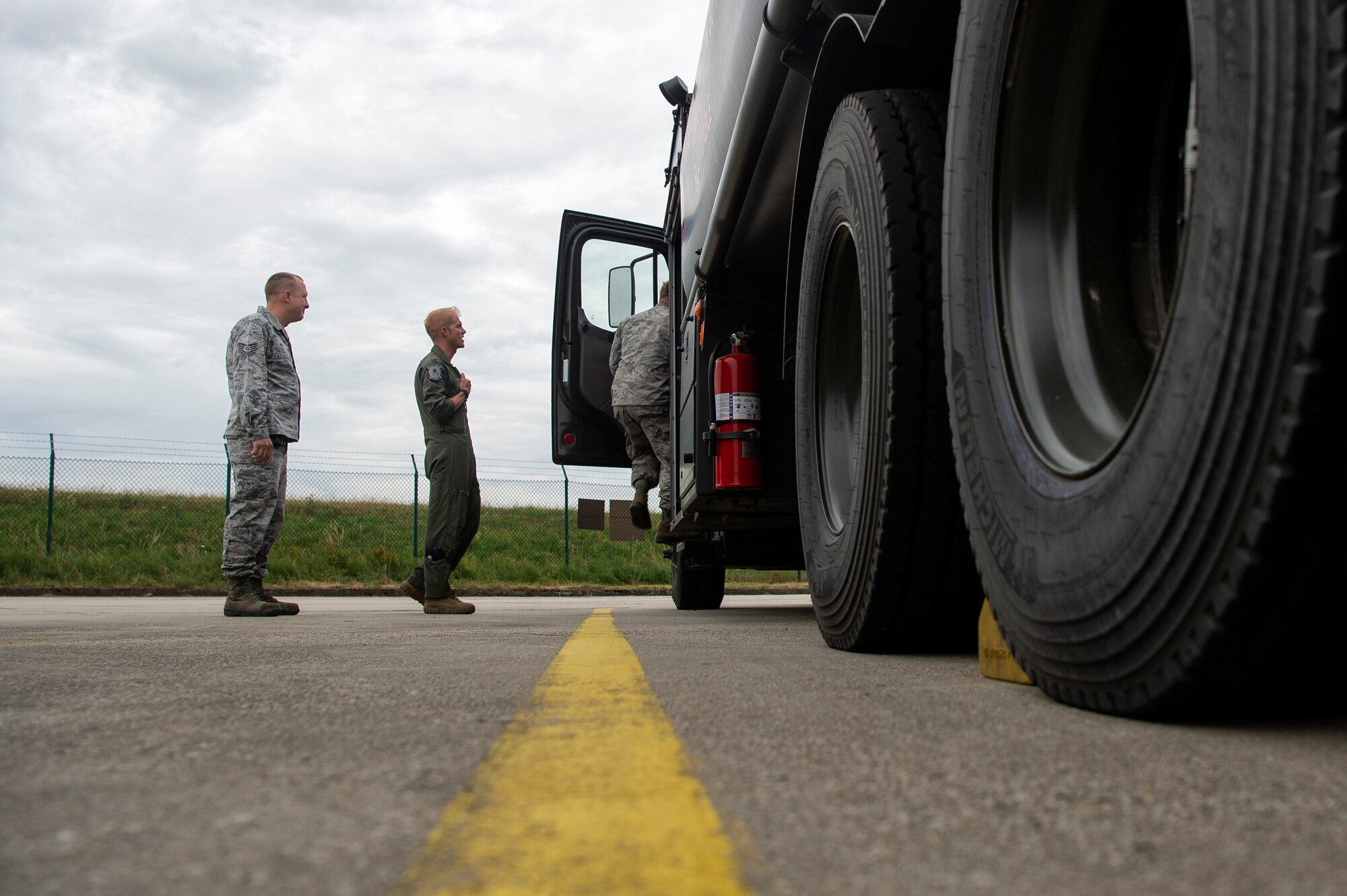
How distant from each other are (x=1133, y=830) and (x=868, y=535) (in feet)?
4.10

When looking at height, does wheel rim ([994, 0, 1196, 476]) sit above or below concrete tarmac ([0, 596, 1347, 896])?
above

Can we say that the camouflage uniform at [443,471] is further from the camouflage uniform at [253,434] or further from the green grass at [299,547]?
the green grass at [299,547]

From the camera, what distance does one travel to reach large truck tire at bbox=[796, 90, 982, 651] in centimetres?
190

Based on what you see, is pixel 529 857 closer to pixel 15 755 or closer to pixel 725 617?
pixel 15 755

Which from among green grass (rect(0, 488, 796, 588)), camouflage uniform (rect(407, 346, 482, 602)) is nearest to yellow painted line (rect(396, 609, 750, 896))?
camouflage uniform (rect(407, 346, 482, 602))

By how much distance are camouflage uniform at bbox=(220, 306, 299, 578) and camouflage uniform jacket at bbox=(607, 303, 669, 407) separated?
1829mm

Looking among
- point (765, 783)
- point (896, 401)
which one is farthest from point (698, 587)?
point (765, 783)

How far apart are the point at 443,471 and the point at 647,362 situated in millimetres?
1359

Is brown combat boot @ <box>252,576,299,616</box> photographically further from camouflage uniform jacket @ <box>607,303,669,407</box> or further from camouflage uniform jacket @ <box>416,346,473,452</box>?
camouflage uniform jacket @ <box>607,303,669,407</box>

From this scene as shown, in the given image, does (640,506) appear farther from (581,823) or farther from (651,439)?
(581,823)

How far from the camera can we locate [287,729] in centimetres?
127

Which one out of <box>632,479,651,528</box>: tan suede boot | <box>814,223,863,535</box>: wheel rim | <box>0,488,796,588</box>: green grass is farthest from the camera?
<box>0,488,796,588</box>: green grass

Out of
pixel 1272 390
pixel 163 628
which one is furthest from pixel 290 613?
pixel 1272 390

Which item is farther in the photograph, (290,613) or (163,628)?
(290,613)
